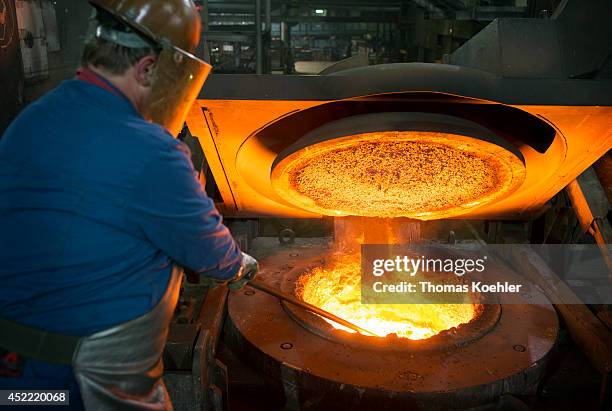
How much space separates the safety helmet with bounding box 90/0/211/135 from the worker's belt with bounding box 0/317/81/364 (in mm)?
614

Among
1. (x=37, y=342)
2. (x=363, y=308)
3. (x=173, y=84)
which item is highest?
(x=173, y=84)

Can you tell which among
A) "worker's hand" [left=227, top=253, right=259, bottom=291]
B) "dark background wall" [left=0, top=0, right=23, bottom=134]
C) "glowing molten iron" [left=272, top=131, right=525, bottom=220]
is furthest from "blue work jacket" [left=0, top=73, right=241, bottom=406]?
"dark background wall" [left=0, top=0, right=23, bottom=134]

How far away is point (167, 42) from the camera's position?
1312 millimetres

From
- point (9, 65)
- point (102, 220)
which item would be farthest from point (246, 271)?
point (9, 65)

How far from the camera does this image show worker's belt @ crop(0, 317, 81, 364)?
1218 mm

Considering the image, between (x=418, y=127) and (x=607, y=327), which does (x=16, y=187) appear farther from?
(x=607, y=327)

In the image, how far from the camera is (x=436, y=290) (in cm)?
299

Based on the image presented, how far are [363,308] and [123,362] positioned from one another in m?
2.03

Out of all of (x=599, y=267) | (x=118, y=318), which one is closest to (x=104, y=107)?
(x=118, y=318)

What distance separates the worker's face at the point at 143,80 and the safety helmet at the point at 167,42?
0.04 feet

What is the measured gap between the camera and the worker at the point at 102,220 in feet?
3.76

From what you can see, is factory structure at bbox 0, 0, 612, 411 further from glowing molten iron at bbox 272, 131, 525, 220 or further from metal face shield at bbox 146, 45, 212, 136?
metal face shield at bbox 146, 45, 212, 136

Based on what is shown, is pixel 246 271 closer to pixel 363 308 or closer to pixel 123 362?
pixel 123 362

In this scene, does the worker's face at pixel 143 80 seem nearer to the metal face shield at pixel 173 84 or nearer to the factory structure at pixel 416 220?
the metal face shield at pixel 173 84
